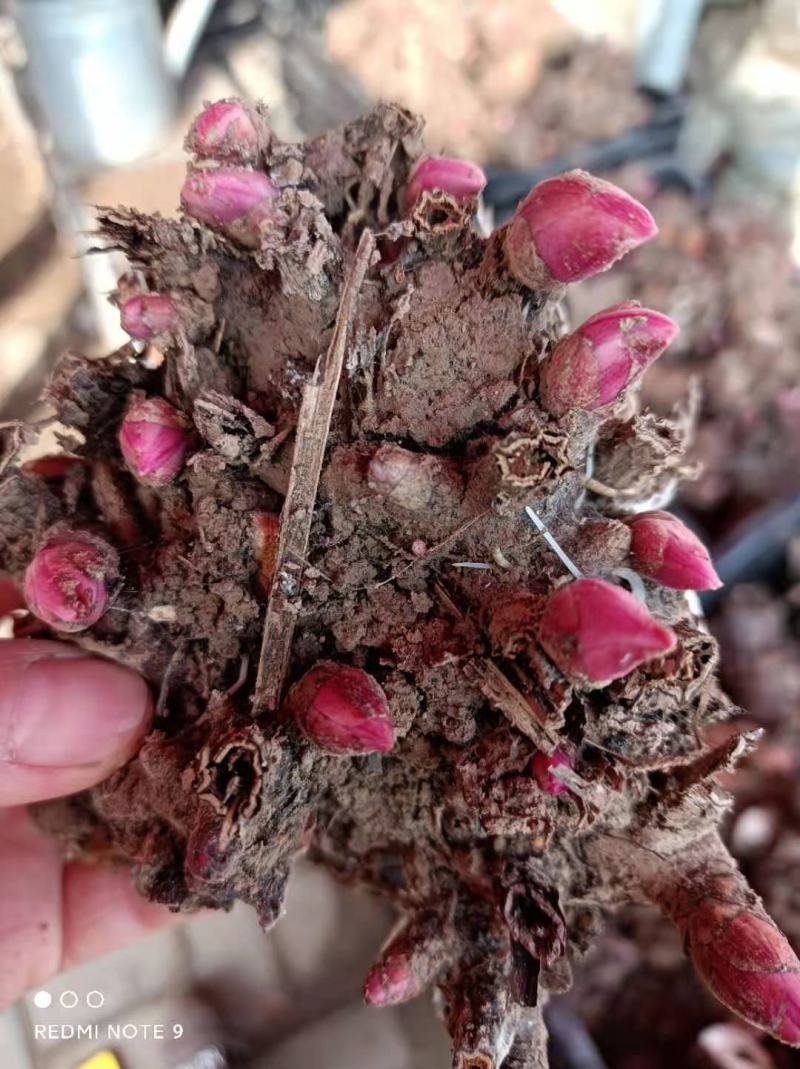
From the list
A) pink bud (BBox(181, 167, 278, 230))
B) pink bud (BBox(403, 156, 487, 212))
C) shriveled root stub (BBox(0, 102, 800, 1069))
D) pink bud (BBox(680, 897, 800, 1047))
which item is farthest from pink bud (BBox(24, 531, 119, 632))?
pink bud (BBox(680, 897, 800, 1047))

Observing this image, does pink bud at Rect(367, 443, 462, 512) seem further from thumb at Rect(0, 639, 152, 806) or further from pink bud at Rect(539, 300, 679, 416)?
thumb at Rect(0, 639, 152, 806)

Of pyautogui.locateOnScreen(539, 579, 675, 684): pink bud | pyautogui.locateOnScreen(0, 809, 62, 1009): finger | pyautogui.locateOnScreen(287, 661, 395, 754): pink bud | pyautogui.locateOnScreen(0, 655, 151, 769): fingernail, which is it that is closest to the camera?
pyautogui.locateOnScreen(539, 579, 675, 684): pink bud

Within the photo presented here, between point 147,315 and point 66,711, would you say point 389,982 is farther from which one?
point 147,315

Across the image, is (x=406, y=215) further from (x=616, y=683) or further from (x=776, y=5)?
(x=776, y=5)

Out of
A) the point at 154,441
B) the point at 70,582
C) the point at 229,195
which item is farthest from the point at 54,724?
the point at 229,195

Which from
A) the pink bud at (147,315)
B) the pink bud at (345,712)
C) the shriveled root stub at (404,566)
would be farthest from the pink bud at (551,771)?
the pink bud at (147,315)

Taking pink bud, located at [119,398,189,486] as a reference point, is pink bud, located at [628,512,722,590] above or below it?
above

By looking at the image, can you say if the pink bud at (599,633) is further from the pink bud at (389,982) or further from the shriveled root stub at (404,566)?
the pink bud at (389,982)
